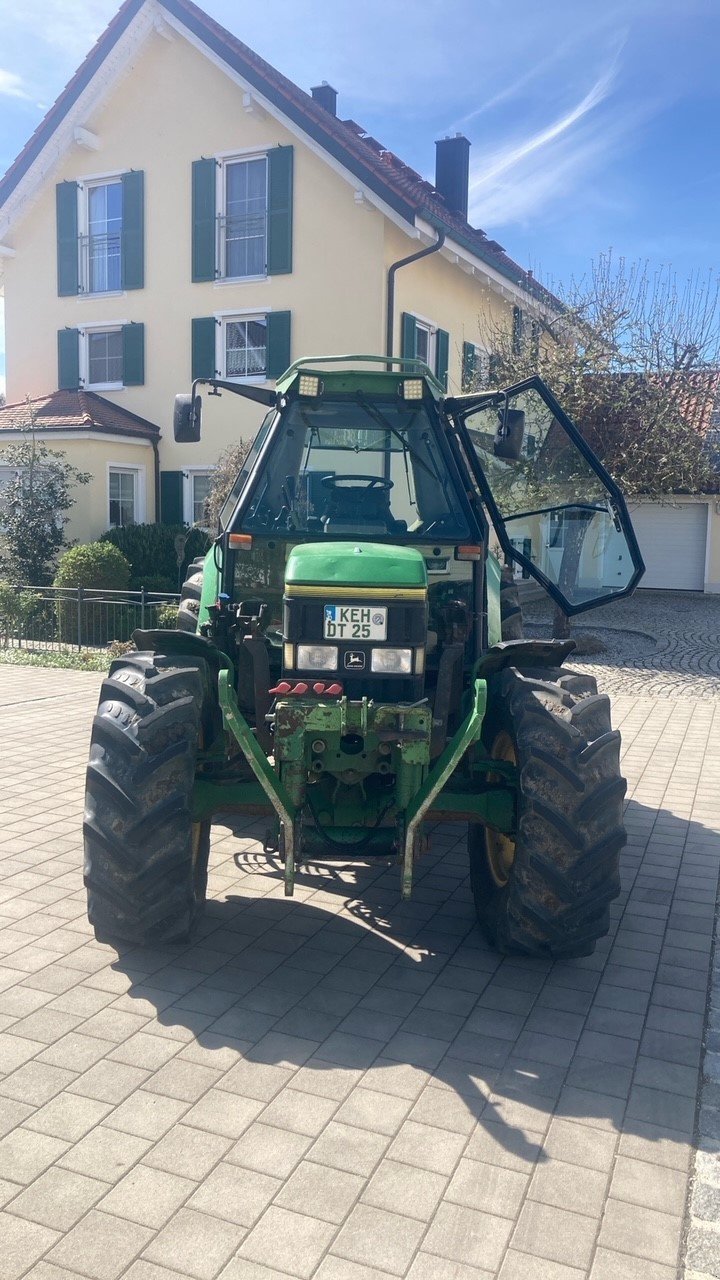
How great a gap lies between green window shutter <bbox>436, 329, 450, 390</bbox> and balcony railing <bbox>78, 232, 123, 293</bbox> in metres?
6.31

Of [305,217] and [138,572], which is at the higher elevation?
[305,217]

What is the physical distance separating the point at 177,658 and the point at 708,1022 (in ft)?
8.64

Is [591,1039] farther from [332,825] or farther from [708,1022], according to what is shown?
[332,825]

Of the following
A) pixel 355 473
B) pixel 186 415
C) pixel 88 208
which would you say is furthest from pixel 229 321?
pixel 355 473

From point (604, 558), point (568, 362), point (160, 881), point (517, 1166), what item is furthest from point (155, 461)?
point (517, 1166)

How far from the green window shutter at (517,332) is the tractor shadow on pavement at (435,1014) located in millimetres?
12330

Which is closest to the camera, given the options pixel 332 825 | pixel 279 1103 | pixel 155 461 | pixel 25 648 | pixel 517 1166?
pixel 517 1166

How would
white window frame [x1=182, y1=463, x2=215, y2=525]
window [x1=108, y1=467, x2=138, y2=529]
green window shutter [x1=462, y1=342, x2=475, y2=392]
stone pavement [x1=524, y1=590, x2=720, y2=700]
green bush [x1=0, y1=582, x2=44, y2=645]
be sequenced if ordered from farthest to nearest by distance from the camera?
white window frame [x1=182, y1=463, x2=215, y2=525], window [x1=108, y1=467, x2=138, y2=529], green window shutter [x1=462, y1=342, x2=475, y2=392], green bush [x1=0, y1=582, x2=44, y2=645], stone pavement [x1=524, y1=590, x2=720, y2=700]

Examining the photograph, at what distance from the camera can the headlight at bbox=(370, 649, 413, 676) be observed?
413 cm

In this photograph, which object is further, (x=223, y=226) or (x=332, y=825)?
(x=223, y=226)

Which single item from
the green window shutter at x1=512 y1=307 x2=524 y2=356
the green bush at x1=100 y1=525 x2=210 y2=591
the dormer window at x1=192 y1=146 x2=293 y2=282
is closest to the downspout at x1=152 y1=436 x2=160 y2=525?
the green bush at x1=100 y1=525 x2=210 y2=591

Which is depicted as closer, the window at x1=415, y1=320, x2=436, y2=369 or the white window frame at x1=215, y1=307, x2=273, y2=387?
the white window frame at x1=215, y1=307, x2=273, y2=387

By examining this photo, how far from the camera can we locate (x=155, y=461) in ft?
64.6

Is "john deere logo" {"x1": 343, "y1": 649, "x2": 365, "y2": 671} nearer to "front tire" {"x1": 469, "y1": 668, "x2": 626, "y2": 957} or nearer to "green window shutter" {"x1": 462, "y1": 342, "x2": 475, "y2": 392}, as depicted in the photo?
"front tire" {"x1": 469, "y1": 668, "x2": 626, "y2": 957}
